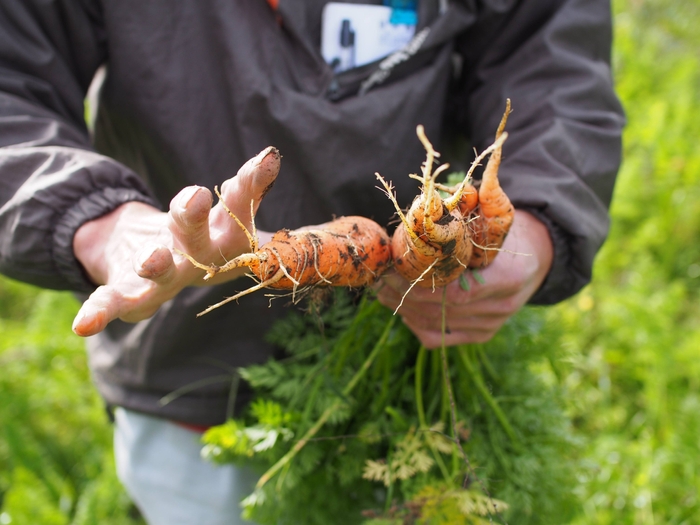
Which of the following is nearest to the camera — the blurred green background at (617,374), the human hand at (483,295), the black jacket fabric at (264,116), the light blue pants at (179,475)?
the human hand at (483,295)

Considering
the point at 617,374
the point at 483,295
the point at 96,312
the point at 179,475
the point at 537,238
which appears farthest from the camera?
the point at 617,374

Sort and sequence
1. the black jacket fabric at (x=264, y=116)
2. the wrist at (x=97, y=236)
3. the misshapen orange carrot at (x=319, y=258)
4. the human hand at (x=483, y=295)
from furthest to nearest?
the black jacket fabric at (x=264, y=116) < the human hand at (x=483, y=295) < the wrist at (x=97, y=236) < the misshapen orange carrot at (x=319, y=258)

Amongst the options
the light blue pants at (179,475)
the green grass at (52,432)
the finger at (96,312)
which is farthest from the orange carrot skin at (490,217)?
the green grass at (52,432)

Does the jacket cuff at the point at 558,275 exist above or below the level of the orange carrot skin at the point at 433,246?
below

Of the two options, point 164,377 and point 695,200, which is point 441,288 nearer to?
point 164,377

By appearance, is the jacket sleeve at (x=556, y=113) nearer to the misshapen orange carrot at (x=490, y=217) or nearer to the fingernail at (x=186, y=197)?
the misshapen orange carrot at (x=490, y=217)

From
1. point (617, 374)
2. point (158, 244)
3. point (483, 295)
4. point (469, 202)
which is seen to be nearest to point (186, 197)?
point (158, 244)

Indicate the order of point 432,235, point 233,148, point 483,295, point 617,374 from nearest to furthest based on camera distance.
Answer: point 432,235 → point 483,295 → point 233,148 → point 617,374

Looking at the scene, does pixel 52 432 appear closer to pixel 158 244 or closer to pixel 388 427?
pixel 388 427
